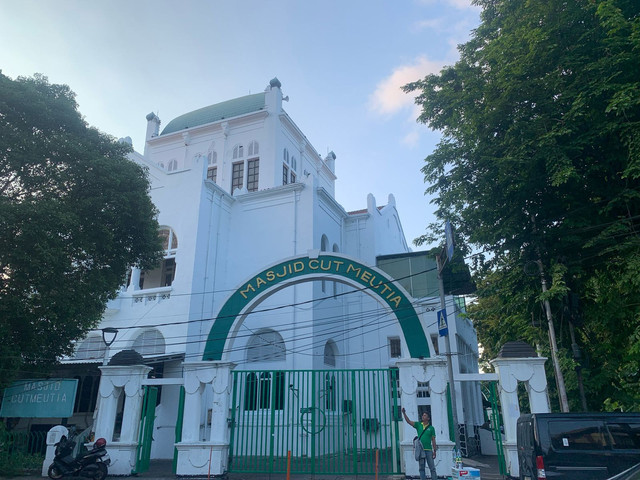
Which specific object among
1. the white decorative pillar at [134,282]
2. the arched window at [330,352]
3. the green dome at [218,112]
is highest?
the green dome at [218,112]

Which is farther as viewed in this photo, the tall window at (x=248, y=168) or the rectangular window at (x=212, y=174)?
the rectangular window at (x=212, y=174)

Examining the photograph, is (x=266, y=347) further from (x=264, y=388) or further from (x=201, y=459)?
(x=264, y=388)

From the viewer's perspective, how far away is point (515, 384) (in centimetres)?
991

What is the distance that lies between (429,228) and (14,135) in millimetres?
12017

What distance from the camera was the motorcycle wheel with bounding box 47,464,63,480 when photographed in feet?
35.2

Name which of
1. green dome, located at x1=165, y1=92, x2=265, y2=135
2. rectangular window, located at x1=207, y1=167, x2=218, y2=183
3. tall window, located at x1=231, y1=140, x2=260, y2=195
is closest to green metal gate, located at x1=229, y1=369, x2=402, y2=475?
tall window, located at x1=231, y1=140, x2=260, y2=195

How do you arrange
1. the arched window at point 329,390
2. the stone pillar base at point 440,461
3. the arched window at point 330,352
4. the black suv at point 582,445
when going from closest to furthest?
1. the black suv at point 582,445
2. the stone pillar base at point 440,461
3. the arched window at point 329,390
4. the arched window at point 330,352

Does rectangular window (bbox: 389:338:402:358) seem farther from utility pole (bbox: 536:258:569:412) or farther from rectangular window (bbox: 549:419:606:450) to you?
rectangular window (bbox: 549:419:606:450)

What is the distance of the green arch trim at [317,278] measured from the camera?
11125 millimetres

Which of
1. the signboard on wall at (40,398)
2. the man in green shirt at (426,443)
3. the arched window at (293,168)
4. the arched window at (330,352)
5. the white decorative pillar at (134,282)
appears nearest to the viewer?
the man in green shirt at (426,443)

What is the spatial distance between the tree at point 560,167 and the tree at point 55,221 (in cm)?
984

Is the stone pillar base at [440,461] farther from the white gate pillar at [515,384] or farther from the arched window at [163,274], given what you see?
the arched window at [163,274]

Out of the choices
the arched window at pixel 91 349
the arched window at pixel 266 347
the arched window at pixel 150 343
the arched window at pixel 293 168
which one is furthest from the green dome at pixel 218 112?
the arched window at pixel 91 349

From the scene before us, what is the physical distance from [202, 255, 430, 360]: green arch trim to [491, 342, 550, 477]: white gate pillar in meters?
1.75
